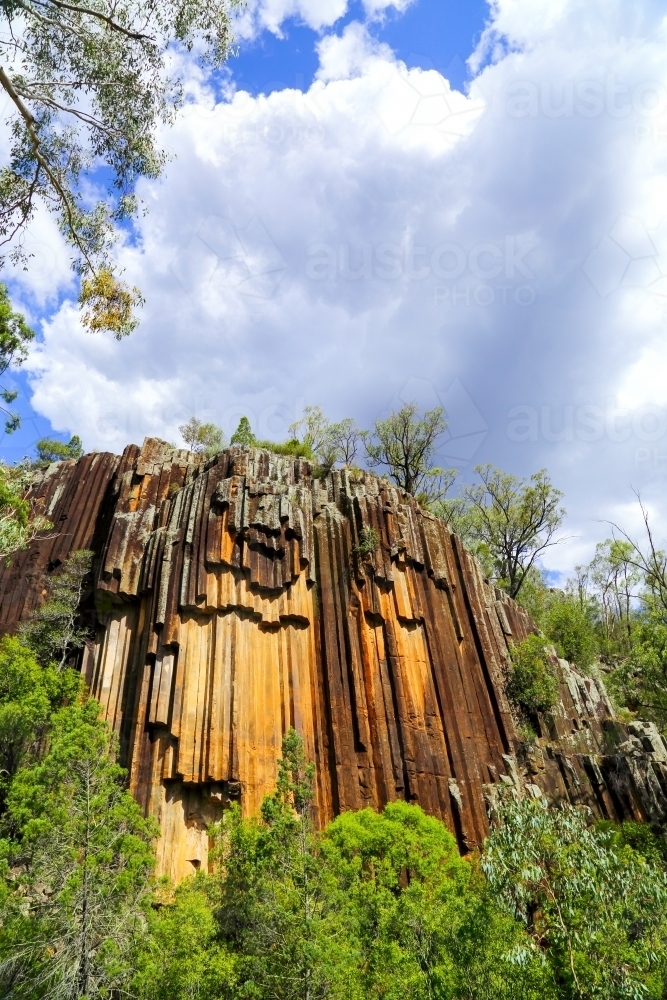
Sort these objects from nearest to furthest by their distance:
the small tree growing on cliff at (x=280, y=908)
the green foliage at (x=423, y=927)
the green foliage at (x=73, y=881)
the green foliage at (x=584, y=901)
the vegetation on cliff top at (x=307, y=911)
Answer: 1. the green foliage at (x=584, y=901)
2. the vegetation on cliff top at (x=307, y=911)
3. the green foliage at (x=423, y=927)
4. the small tree growing on cliff at (x=280, y=908)
5. the green foliage at (x=73, y=881)

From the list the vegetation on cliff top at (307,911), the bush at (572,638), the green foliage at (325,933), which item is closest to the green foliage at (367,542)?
the vegetation on cliff top at (307,911)

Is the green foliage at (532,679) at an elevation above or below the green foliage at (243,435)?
below

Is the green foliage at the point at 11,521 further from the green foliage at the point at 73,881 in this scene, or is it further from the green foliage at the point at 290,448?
the green foliage at the point at 290,448

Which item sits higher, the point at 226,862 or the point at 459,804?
the point at 459,804

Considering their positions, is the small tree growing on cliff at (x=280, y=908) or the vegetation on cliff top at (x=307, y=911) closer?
the vegetation on cliff top at (x=307, y=911)

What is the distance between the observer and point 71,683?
19875mm

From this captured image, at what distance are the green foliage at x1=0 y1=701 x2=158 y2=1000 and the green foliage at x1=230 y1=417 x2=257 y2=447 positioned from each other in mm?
19360

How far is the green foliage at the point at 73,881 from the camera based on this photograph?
1015 centimetres

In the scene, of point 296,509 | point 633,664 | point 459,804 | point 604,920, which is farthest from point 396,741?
point 633,664

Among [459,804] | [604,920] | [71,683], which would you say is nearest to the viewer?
[604,920]

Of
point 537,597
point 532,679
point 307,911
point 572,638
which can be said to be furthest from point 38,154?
point 537,597

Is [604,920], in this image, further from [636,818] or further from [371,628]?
[636,818]

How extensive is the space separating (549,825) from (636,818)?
1401 centimetres

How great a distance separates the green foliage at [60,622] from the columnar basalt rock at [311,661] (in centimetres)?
96
